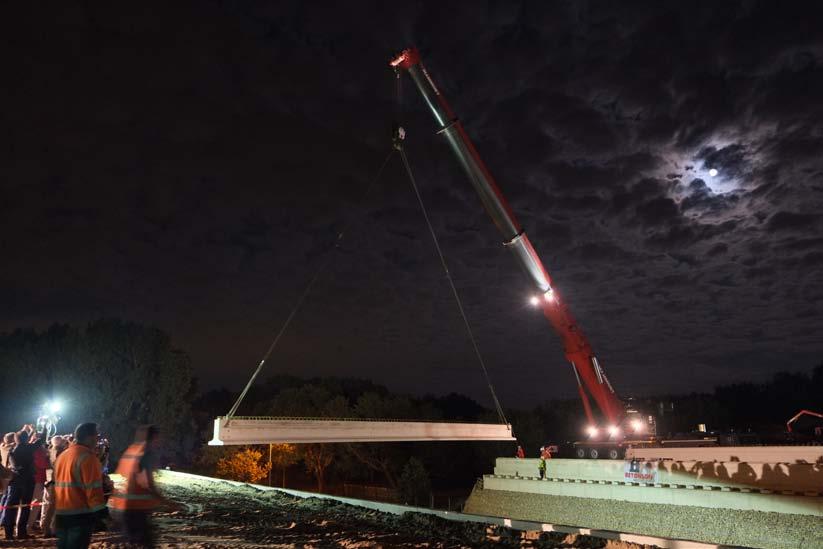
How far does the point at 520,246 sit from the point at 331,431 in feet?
37.2

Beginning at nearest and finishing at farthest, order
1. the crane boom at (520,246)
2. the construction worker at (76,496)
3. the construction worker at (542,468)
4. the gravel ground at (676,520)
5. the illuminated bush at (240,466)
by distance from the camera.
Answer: the construction worker at (76,496) → the gravel ground at (676,520) → the crane boom at (520,246) → the construction worker at (542,468) → the illuminated bush at (240,466)

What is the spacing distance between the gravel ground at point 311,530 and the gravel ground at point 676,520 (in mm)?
11960

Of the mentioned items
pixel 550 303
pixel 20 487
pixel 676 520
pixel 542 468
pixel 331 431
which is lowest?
pixel 676 520

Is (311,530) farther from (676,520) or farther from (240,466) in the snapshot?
(240,466)

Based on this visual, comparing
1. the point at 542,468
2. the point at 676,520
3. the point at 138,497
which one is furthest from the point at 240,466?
the point at 138,497

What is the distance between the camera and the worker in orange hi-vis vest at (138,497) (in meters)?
6.21

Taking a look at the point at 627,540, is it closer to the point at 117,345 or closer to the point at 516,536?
the point at 516,536

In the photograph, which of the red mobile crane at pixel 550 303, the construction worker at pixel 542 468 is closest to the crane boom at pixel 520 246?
the red mobile crane at pixel 550 303

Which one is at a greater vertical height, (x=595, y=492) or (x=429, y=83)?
(x=429, y=83)

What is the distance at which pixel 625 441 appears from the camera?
26250mm

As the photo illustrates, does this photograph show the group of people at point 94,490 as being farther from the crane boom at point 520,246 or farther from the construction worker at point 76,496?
the crane boom at point 520,246

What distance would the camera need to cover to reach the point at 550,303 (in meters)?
25.4

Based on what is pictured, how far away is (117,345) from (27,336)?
1844 centimetres

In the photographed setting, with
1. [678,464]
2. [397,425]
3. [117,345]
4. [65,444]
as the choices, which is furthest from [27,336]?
[678,464]
